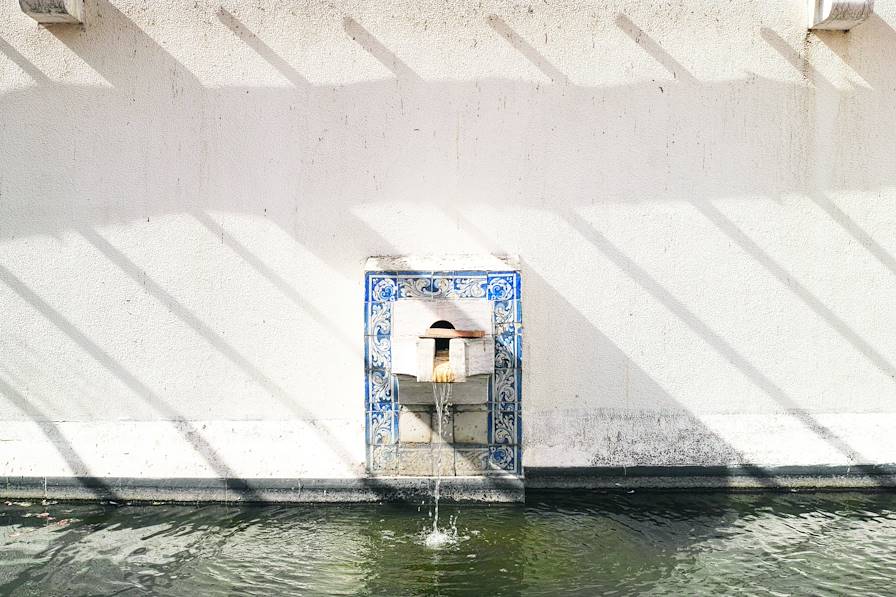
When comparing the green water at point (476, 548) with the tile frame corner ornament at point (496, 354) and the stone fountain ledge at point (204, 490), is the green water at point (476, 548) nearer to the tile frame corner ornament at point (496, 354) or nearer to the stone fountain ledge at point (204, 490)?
the stone fountain ledge at point (204, 490)

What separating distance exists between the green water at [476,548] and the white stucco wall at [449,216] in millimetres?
392

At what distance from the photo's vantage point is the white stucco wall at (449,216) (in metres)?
5.18

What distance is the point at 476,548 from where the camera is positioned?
4.28m

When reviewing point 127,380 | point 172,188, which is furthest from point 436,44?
point 127,380

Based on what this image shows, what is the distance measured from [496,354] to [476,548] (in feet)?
3.76

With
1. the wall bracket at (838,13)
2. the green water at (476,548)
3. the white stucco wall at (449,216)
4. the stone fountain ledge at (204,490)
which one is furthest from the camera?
the white stucco wall at (449,216)

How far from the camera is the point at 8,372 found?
17.4 ft

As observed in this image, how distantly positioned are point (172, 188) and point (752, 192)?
3.62m

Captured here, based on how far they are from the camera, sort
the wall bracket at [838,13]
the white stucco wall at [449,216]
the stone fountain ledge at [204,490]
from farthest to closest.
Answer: the white stucco wall at [449,216] → the stone fountain ledge at [204,490] → the wall bracket at [838,13]

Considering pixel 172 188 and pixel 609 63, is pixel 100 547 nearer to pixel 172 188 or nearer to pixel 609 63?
pixel 172 188

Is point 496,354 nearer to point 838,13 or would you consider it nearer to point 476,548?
point 476,548

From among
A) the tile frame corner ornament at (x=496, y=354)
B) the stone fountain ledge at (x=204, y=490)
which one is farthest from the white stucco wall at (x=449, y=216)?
the tile frame corner ornament at (x=496, y=354)

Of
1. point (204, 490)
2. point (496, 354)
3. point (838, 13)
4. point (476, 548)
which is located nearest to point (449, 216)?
point (496, 354)

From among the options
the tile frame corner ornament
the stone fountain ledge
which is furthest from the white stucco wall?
the tile frame corner ornament
